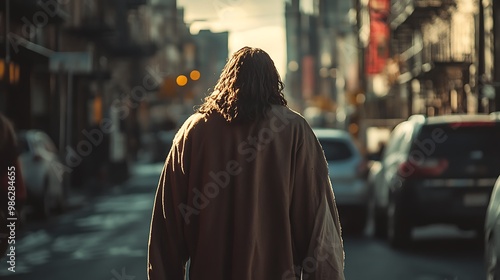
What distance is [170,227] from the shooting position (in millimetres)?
4543

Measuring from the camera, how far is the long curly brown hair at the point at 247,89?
14.7 ft

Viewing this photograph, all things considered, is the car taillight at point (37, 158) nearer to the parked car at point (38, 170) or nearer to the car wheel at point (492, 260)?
the parked car at point (38, 170)

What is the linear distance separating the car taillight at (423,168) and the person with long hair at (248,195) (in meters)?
9.89

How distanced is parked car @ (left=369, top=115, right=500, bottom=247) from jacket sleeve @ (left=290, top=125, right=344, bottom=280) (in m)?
9.70

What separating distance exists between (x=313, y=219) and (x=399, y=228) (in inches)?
408

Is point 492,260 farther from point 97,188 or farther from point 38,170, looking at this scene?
point 97,188

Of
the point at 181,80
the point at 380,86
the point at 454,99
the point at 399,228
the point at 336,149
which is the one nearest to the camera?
the point at 399,228

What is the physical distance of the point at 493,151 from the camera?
14242 millimetres

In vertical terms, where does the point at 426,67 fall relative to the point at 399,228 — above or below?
above

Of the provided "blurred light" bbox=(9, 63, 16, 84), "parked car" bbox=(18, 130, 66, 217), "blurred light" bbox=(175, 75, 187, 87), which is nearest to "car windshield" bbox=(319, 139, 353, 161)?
"parked car" bbox=(18, 130, 66, 217)

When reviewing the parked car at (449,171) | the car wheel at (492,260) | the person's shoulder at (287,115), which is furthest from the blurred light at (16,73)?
the person's shoulder at (287,115)

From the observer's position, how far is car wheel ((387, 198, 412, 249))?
14.6 meters

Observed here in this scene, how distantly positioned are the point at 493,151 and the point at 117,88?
143 ft
